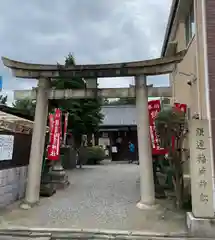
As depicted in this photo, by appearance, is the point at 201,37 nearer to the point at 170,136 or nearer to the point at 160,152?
the point at 170,136

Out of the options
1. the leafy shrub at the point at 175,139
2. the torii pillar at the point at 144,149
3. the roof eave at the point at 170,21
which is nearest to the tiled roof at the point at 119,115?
the roof eave at the point at 170,21

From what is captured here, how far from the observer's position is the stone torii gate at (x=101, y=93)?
9.80 m

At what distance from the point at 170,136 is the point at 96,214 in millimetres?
3348

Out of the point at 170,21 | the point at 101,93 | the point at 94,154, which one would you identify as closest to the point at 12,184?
the point at 101,93

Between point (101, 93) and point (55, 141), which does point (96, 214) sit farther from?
point (55, 141)

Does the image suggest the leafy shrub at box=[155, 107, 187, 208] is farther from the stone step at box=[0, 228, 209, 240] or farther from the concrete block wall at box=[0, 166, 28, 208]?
the concrete block wall at box=[0, 166, 28, 208]

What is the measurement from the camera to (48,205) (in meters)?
9.98

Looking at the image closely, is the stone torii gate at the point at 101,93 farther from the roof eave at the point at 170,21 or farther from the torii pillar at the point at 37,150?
the roof eave at the point at 170,21

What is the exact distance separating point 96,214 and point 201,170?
346 cm

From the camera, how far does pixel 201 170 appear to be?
752cm

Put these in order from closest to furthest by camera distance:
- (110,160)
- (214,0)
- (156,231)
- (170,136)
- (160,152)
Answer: (156,231) → (214,0) → (170,136) → (160,152) → (110,160)

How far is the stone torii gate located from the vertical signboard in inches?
94.1

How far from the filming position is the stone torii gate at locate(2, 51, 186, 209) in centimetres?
980

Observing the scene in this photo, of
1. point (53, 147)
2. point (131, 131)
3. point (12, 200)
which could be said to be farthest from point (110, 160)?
point (12, 200)
